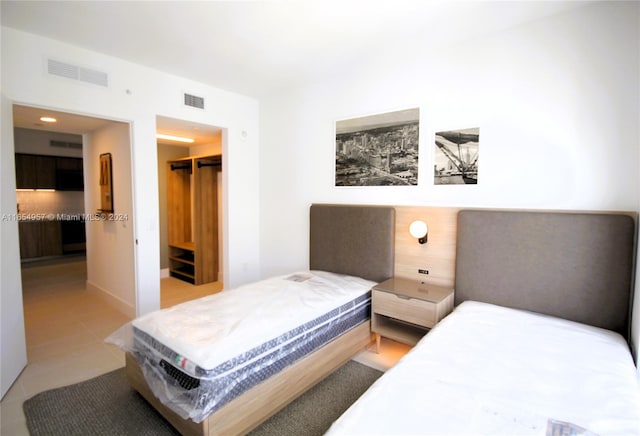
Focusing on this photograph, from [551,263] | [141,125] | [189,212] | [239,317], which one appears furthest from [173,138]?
[551,263]

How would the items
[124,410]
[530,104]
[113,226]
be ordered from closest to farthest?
[124,410] → [530,104] → [113,226]

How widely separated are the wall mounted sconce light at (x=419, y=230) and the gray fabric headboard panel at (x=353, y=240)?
0.25 m

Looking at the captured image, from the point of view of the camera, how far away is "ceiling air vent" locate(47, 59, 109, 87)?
8.64 ft

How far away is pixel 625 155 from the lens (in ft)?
6.60

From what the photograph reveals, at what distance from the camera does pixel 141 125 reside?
3182 millimetres

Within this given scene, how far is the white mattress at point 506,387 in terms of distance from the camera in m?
1.14

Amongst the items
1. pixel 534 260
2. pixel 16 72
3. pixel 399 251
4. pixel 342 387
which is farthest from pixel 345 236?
pixel 16 72

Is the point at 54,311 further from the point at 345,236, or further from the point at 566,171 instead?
the point at 566,171

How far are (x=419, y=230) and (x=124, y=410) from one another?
8.41ft

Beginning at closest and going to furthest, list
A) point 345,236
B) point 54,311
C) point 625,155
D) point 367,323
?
point 625,155, point 367,323, point 345,236, point 54,311

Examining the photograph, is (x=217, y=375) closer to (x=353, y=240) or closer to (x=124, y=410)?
(x=124, y=410)

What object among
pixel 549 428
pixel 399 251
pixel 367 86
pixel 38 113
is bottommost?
pixel 549 428

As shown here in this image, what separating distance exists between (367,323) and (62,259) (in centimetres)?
709

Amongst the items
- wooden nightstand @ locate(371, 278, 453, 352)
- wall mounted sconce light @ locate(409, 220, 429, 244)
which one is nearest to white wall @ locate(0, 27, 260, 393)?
wooden nightstand @ locate(371, 278, 453, 352)
